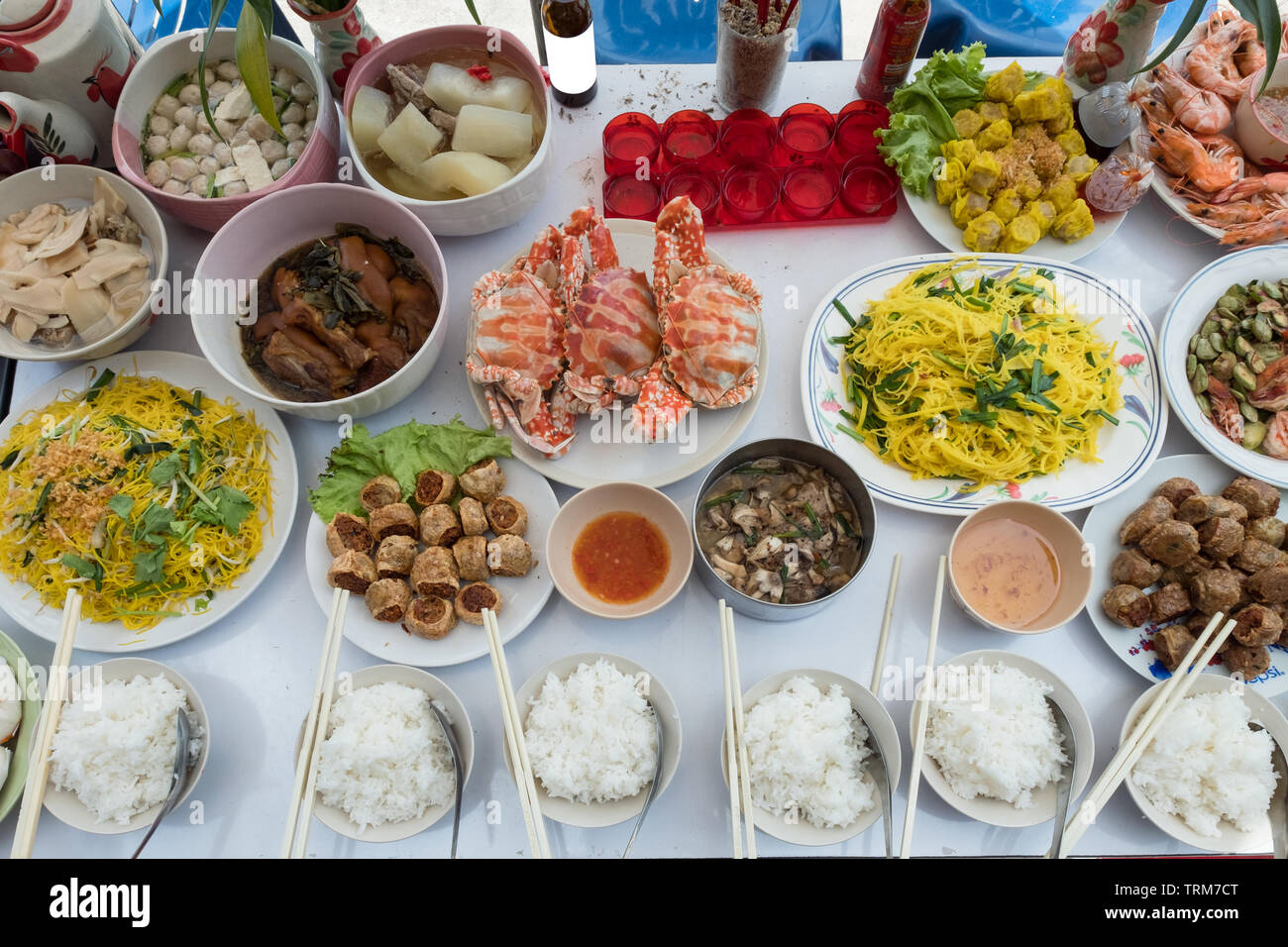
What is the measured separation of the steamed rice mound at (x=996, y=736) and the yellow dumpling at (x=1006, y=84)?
1696 millimetres

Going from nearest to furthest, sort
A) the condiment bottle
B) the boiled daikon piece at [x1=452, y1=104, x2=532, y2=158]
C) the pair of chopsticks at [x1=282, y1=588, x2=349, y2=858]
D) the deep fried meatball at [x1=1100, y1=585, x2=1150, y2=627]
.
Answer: the pair of chopsticks at [x1=282, y1=588, x2=349, y2=858] → the deep fried meatball at [x1=1100, y1=585, x2=1150, y2=627] → the boiled daikon piece at [x1=452, y1=104, x2=532, y2=158] → the condiment bottle

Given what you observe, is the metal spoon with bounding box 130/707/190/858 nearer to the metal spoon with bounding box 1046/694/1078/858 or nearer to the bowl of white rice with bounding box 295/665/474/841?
the bowl of white rice with bounding box 295/665/474/841

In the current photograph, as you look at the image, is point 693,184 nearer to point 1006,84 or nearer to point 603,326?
point 603,326

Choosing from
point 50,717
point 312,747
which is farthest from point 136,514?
point 312,747

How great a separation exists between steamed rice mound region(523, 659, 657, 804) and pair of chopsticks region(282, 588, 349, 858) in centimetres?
44

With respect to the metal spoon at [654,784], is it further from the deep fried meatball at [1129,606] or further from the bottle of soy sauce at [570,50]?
the bottle of soy sauce at [570,50]

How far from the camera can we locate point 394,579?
1.96 meters

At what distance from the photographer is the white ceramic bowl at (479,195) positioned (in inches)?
83.7

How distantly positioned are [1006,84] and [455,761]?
2.43 metres

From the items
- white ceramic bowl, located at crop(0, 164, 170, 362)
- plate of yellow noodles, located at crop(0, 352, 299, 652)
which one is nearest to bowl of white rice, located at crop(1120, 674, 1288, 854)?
plate of yellow noodles, located at crop(0, 352, 299, 652)

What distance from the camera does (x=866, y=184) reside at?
8.00ft

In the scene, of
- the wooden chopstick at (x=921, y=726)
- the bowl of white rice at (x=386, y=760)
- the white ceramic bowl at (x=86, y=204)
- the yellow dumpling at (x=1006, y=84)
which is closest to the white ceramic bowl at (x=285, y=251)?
the white ceramic bowl at (x=86, y=204)

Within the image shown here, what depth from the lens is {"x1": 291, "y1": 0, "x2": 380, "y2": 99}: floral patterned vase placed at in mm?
2160
